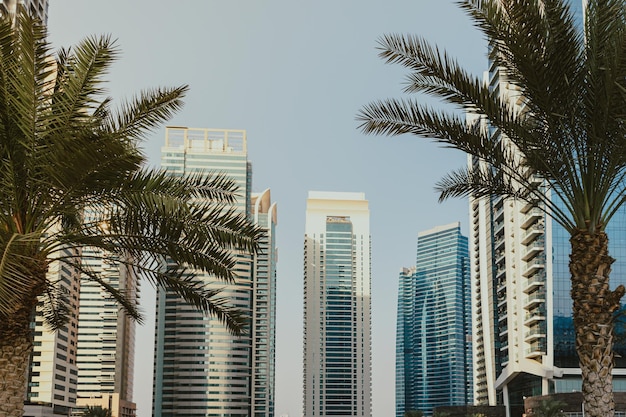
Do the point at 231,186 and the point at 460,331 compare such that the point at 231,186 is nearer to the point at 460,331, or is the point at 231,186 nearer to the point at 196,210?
the point at 196,210

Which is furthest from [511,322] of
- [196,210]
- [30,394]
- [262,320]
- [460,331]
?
[460,331]

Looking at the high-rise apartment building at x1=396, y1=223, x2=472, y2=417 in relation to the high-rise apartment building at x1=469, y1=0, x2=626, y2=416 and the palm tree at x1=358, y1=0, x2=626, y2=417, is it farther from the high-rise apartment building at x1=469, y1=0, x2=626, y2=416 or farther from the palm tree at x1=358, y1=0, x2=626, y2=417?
the palm tree at x1=358, y1=0, x2=626, y2=417

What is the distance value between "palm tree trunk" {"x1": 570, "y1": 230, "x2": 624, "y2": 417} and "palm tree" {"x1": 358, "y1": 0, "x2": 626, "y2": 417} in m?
0.02

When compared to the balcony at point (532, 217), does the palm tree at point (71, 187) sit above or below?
below

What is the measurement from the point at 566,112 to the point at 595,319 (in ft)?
10.8

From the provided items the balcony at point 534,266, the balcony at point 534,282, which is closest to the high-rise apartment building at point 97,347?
the balcony at point 534,282

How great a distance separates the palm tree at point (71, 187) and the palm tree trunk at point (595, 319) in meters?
5.21

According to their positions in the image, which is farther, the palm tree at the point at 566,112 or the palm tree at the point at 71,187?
the palm tree at the point at 566,112

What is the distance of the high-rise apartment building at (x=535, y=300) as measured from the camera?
7106 cm

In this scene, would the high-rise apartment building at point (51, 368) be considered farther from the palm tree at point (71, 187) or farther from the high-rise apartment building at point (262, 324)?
the palm tree at point (71, 187)

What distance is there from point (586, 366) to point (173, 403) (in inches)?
5125

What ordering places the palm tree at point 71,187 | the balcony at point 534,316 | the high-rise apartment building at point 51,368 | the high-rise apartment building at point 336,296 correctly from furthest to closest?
the high-rise apartment building at point 336,296 → the high-rise apartment building at point 51,368 → the balcony at point 534,316 → the palm tree at point 71,187

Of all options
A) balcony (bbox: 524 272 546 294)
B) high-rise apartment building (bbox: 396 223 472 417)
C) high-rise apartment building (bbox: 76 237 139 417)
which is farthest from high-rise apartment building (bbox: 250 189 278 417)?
balcony (bbox: 524 272 546 294)

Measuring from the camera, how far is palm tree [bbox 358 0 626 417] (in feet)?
41.4
